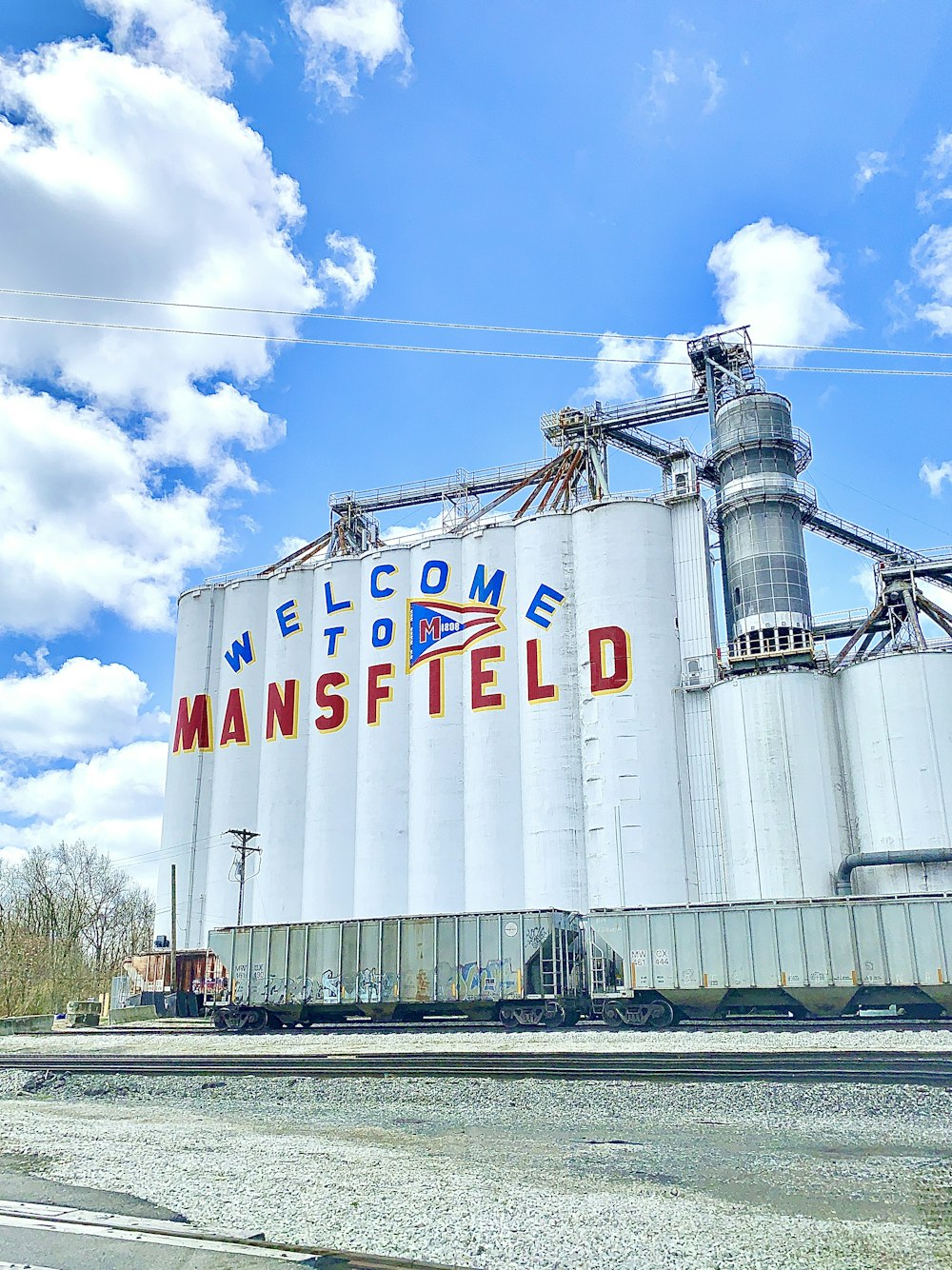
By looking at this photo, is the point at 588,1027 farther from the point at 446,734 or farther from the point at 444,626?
the point at 444,626

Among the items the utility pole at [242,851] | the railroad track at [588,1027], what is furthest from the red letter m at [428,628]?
the railroad track at [588,1027]

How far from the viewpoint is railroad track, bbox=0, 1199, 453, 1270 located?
852cm

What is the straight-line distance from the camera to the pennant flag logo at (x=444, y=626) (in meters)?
47.2

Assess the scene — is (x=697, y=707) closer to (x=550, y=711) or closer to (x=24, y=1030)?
(x=550, y=711)

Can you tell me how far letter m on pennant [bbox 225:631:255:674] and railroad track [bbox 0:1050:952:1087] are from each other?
32193 mm

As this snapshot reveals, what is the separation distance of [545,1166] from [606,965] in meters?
18.3

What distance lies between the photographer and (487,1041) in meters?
25.9

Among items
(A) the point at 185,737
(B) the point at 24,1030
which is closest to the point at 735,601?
(A) the point at 185,737

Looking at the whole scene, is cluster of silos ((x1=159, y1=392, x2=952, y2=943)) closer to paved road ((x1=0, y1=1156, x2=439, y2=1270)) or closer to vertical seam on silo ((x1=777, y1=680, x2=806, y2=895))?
vertical seam on silo ((x1=777, y1=680, x2=806, y2=895))

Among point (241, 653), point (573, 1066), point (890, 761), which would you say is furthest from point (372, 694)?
point (573, 1066)

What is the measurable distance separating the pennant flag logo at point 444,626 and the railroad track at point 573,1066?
1010 inches

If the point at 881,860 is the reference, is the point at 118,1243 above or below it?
below

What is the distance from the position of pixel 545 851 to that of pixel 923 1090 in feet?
90.6

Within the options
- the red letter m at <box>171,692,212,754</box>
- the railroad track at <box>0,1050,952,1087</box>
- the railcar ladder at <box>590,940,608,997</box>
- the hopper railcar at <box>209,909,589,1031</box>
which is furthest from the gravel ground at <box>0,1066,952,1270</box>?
the red letter m at <box>171,692,212,754</box>
